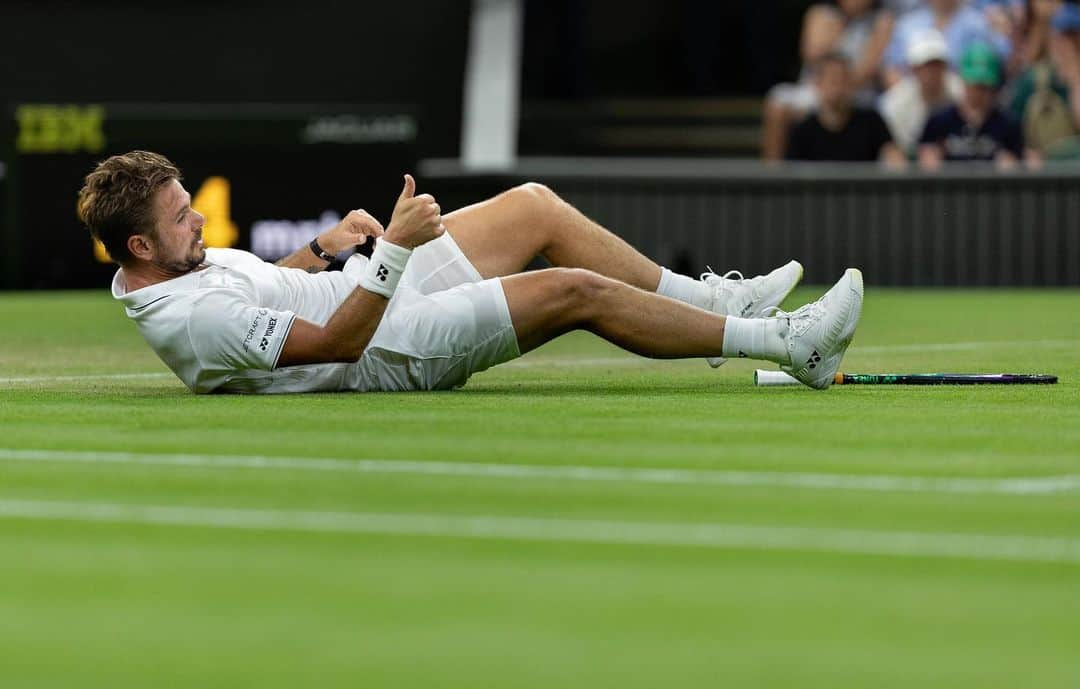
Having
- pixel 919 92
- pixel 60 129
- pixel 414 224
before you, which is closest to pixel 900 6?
pixel 919 92

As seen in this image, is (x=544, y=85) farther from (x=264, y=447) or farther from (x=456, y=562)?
(x=456, y=562)

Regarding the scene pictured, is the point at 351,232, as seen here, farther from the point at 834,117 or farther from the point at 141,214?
the point at 834,117

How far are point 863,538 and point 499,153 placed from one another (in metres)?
16.5

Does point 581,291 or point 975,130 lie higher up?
point 975,130

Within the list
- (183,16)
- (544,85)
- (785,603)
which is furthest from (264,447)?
(183,16)

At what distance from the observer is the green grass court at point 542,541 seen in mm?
2779

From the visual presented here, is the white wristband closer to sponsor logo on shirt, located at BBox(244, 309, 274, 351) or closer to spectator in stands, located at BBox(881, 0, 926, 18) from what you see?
sponsor logo on shirt, located at BBox(244, 309, 274, 351)

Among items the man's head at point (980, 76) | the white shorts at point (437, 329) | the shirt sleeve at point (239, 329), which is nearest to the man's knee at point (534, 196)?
the white shorts at point (437, 329)

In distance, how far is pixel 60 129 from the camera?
17906 millimetres

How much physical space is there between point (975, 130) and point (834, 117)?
1193 millimetres

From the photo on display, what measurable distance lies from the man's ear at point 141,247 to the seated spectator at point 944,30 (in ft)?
40.4

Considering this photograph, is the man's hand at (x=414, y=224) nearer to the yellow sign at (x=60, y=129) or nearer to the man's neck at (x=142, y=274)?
the man's neck at (x=142, y=274)

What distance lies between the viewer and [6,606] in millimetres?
3154

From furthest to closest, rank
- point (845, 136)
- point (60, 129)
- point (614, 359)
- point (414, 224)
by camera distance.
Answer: point (60, 129), point (845, 136), point (614, 359), point (414, 224)
